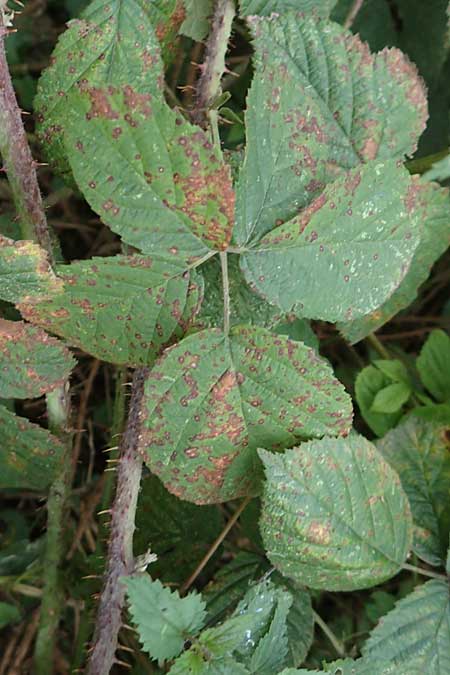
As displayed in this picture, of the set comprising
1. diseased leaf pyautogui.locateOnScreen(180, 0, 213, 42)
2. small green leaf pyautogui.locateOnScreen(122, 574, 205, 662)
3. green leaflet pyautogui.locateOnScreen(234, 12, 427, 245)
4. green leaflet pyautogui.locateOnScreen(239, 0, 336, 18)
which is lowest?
small green leaf pyautogui.locateOnScreen(122, 574, 205, 662)

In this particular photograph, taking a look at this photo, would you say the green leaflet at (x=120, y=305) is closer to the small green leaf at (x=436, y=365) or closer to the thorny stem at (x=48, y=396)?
the thorny stem at (x=48, y=396)

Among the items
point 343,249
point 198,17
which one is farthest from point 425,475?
point 198,17

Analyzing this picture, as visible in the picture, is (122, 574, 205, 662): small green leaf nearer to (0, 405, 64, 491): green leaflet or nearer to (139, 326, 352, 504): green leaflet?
(139, 326, 352, 504): green leaflet

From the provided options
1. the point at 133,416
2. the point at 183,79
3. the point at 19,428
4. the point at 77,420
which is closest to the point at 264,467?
the point at 133,416

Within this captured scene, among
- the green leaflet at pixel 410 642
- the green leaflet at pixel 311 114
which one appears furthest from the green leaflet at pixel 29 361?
the green leaflet at pixel 410 642

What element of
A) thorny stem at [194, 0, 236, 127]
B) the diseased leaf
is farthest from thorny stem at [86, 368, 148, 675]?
the diseased leaf
